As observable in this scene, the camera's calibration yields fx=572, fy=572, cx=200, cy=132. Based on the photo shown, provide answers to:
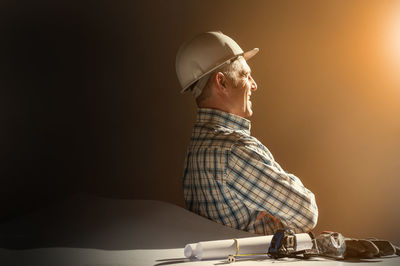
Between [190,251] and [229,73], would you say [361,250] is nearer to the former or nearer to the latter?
[190,251]

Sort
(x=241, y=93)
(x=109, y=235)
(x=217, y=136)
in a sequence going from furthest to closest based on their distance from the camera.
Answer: (x=241, y=93)
(x=217, y=136)
(x=109, y=235)

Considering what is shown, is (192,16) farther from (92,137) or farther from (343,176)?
(343,176)

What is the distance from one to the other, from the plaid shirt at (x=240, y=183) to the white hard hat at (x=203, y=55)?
15cm

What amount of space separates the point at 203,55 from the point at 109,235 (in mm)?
784

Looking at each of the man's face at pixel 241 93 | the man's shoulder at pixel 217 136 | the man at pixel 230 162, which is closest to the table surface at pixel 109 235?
the man at pixel 230 162

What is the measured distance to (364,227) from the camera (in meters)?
3.29

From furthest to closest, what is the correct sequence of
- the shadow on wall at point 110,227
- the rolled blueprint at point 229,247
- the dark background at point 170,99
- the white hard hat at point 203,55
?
the dark background at point 170,99 → the white hard hat at point 203,55 → the shadow on wall at point 110,227 → the rolled blueprint at point 229,247

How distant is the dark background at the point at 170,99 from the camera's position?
117 inches

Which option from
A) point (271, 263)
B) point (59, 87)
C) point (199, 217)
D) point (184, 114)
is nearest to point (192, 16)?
Result: point (184, 114)

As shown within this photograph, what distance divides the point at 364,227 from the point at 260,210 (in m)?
1.40

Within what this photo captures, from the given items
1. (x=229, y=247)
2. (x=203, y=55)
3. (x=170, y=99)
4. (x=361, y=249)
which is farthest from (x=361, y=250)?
(x=170, y=99)

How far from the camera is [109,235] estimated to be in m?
1.99

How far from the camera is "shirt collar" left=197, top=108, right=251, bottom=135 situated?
2.26 meters

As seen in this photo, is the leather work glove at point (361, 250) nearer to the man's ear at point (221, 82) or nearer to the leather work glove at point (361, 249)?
the leather work glove at point (361, 249)
